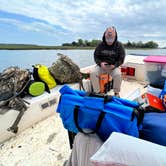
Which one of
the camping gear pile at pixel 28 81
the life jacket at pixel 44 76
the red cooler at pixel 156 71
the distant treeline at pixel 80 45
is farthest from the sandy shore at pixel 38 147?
the distant treeline at pixel 80 45

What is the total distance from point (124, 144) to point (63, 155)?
0.91 meters

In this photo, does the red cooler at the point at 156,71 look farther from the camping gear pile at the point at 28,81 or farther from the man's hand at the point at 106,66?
the camping gear pile at the point at 28,81

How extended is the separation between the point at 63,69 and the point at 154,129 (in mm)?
1646

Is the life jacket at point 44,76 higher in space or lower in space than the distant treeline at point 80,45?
lower

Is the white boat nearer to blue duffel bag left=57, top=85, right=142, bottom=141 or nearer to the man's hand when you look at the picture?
the man's hand

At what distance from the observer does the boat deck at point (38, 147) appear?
1404 millimetres

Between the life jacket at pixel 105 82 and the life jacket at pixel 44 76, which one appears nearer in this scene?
the life jacket at pixel 44 76

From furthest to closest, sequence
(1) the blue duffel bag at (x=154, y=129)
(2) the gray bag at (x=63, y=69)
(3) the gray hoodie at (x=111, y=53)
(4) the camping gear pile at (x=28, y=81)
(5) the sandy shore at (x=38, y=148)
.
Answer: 1. (3) the gray hoodie at (x=111, y=53)
2. (2) the gray bag at (x=63, y=69)
3. (4) the camping gear pile at (x=28, y=81)
4. (5) the sandy shore at (x=38, y=148)
5. (1) the blue duffel bag at (x=154, y=129)

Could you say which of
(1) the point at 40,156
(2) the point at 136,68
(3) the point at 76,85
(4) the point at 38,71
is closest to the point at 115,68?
(3) the point at 76,85

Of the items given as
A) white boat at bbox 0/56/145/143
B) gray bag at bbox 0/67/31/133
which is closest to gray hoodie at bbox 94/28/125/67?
white boat at bbox 0/56/145/143

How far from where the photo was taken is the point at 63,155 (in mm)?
1453

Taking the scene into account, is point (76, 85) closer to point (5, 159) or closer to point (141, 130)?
point (5, 159)

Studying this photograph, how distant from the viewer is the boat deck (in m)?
1.40

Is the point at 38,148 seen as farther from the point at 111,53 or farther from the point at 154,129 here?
the point at 111,53
